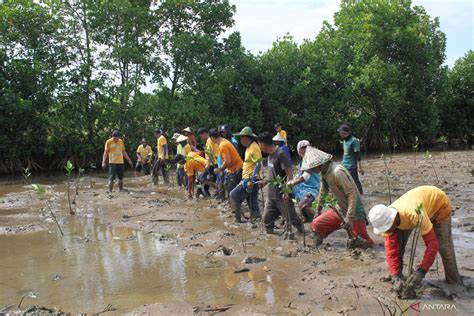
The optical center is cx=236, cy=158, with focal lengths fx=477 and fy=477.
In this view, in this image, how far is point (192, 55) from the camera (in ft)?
72.8

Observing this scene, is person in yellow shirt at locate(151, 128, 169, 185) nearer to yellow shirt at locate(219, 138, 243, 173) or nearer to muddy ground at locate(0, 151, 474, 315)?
muddy ground at locate(0, 151, 474, 315)

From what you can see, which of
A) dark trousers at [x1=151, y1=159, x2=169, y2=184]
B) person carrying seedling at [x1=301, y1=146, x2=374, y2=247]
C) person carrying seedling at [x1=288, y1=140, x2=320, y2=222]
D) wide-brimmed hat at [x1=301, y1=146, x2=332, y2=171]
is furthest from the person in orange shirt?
dark trousers at [x1=151, y1=159, x2=169, y2=184]

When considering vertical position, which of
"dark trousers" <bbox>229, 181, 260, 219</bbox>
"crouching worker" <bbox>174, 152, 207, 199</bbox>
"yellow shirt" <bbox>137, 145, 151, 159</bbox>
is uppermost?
"yellow shirt" <bbox>137, 145, 151, 159</bbox>

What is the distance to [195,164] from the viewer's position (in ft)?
36.6

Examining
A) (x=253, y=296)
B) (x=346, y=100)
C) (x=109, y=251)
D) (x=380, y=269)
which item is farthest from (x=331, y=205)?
(x=346, y=100)

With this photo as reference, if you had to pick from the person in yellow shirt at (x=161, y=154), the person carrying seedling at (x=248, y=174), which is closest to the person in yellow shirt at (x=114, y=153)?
the person in yellow shirt at (x=161, y=154)

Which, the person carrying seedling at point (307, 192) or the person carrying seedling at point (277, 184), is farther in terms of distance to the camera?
the person carrying seedling at point (307, 192)

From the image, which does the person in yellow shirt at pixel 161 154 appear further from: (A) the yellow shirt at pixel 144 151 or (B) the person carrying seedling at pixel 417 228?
(B) the person carrying seedling at pixel 417 228

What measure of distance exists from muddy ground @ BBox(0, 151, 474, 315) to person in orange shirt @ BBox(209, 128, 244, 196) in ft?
2.36

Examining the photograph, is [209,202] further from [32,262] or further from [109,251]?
[32,262]

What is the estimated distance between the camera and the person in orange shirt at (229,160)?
884cm

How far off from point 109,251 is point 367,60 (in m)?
22.0

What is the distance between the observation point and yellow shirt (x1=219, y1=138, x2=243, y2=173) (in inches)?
348

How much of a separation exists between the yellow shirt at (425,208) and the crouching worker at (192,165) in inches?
266
